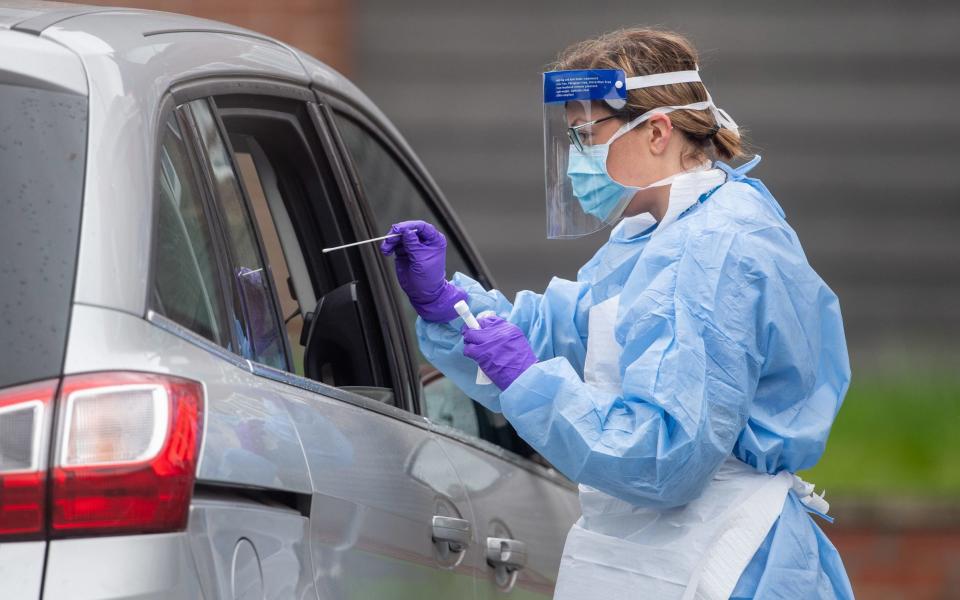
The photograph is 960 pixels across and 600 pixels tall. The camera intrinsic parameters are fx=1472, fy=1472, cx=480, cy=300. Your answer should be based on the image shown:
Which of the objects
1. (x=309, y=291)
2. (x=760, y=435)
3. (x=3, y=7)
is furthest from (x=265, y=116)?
(x=760, y=435)

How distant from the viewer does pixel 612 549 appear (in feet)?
8.39

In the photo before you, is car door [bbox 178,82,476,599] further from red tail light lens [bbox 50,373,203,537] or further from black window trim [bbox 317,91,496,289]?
red tail light lens [bbox 50,373,203,537]

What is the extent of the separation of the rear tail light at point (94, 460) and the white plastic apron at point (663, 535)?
100cm

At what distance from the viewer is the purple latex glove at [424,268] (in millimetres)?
2787

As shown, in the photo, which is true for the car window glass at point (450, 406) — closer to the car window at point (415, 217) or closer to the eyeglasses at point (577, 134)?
the car window at point (415, 217)

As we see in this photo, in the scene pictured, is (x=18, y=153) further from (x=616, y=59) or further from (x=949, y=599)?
(x=949, y=599)

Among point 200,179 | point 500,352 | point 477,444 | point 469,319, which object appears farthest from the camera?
point 477,444

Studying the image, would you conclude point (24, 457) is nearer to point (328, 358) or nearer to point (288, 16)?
point (328, 358)

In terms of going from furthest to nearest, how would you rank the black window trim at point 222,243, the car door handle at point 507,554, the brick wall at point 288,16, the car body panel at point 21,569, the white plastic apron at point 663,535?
the brick wall at point 288,16 < the car door handle at point 507,554 < the white plastic apron at point 663,535 < the black window trim at point 222,243 < the car body panel at point 21,569

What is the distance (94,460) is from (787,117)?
256 inches

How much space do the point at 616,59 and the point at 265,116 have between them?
0.65 m

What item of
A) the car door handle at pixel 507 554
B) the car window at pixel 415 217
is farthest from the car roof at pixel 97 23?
the car door handle at pixel 507 554

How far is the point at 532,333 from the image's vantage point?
117 inches

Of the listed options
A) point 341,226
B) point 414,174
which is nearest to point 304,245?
point 341,226
